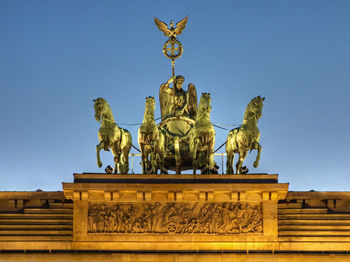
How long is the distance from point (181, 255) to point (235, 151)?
353cm

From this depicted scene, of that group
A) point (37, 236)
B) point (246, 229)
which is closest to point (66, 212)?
point (37, 236)

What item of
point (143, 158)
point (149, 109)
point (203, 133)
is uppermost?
point (149, 109)

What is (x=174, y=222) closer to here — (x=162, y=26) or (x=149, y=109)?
(x=149, y=109)

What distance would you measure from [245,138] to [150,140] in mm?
2681

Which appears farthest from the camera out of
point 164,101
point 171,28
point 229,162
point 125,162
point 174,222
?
point 164,101

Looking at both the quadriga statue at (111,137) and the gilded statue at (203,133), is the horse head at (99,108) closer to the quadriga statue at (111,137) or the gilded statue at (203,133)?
the quadriga statue at (111,137)

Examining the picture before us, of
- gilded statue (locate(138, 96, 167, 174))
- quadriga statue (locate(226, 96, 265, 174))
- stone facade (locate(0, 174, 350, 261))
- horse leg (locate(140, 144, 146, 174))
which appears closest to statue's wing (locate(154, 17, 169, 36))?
gilded statue (locate(138, 96, 167, 174))

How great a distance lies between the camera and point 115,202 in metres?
31.0

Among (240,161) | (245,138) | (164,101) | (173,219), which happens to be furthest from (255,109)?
(164,101)

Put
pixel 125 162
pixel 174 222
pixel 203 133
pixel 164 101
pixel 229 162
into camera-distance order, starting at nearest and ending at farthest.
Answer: pixel 174 222
pixel 203 133
pixel 229 162
pixel 125 162
pixel 164 101

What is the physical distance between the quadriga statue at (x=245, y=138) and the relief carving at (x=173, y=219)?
155 cm

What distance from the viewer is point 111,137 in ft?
104

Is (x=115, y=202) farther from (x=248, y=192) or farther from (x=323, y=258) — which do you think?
(x=323, y=258)

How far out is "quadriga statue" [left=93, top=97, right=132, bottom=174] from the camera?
1251 inches
